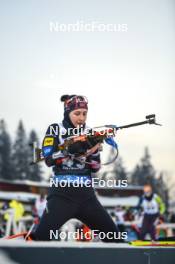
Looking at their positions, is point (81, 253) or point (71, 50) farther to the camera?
point (71, 50)

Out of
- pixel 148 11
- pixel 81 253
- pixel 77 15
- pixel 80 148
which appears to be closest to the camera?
pixel 81 253

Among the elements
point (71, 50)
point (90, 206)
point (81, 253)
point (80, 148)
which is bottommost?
point (81, 253)

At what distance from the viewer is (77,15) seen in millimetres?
5258

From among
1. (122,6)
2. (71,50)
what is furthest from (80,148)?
(122,6)

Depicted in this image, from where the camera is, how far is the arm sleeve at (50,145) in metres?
4.44

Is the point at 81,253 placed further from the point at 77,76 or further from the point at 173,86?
the point at 173,86

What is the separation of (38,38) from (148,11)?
1227 mm

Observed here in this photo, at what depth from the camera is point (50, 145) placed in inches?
176

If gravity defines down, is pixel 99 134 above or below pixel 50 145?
above

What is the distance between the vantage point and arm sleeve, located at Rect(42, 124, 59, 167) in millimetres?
4441

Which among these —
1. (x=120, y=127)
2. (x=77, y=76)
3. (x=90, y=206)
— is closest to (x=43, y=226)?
(x=90, y=206)

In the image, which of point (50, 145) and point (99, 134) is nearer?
point (50, 145)

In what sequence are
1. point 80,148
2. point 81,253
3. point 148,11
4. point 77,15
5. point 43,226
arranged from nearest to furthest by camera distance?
point 81,253, point 43,226, point 80,148, point 77,15, point 148,11

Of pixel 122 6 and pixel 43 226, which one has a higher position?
pixel 122 6
